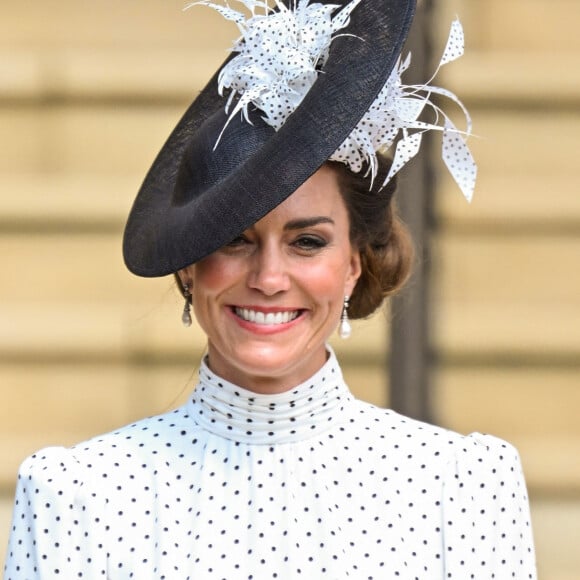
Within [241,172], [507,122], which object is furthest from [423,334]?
[241,172]

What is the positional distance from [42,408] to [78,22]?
1.26 m

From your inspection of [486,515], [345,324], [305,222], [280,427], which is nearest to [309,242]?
[305,222]

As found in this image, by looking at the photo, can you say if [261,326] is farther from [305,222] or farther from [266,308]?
[305,222]

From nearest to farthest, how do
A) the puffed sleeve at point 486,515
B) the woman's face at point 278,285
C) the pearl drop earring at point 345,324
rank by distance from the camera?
the woman's face at point 278,285 < the puffed sleeve at point 486,515 < the pearl drop earring at point 345,324

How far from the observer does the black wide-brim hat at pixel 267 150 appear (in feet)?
8.13

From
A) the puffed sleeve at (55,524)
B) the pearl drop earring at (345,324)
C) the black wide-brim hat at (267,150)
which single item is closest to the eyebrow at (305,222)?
the black wide-brim hat at (267,150)

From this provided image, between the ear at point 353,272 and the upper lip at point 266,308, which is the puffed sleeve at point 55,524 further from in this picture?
the ear at point 353,272

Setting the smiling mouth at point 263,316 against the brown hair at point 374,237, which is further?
the brown hair at point 374,237

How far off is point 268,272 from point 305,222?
4.8 inches

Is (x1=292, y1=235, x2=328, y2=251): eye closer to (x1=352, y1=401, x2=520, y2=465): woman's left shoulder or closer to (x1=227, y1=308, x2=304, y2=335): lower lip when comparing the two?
(x1=227, y1=308, x2=304, y2=335): lower lip

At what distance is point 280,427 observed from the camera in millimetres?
2766

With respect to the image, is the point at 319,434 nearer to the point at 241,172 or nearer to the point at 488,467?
the point at 488,467

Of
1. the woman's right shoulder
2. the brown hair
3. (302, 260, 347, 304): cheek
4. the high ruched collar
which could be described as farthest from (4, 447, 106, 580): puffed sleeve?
the brown hair

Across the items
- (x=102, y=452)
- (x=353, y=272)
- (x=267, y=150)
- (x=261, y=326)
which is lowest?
(x=102, y=452)
